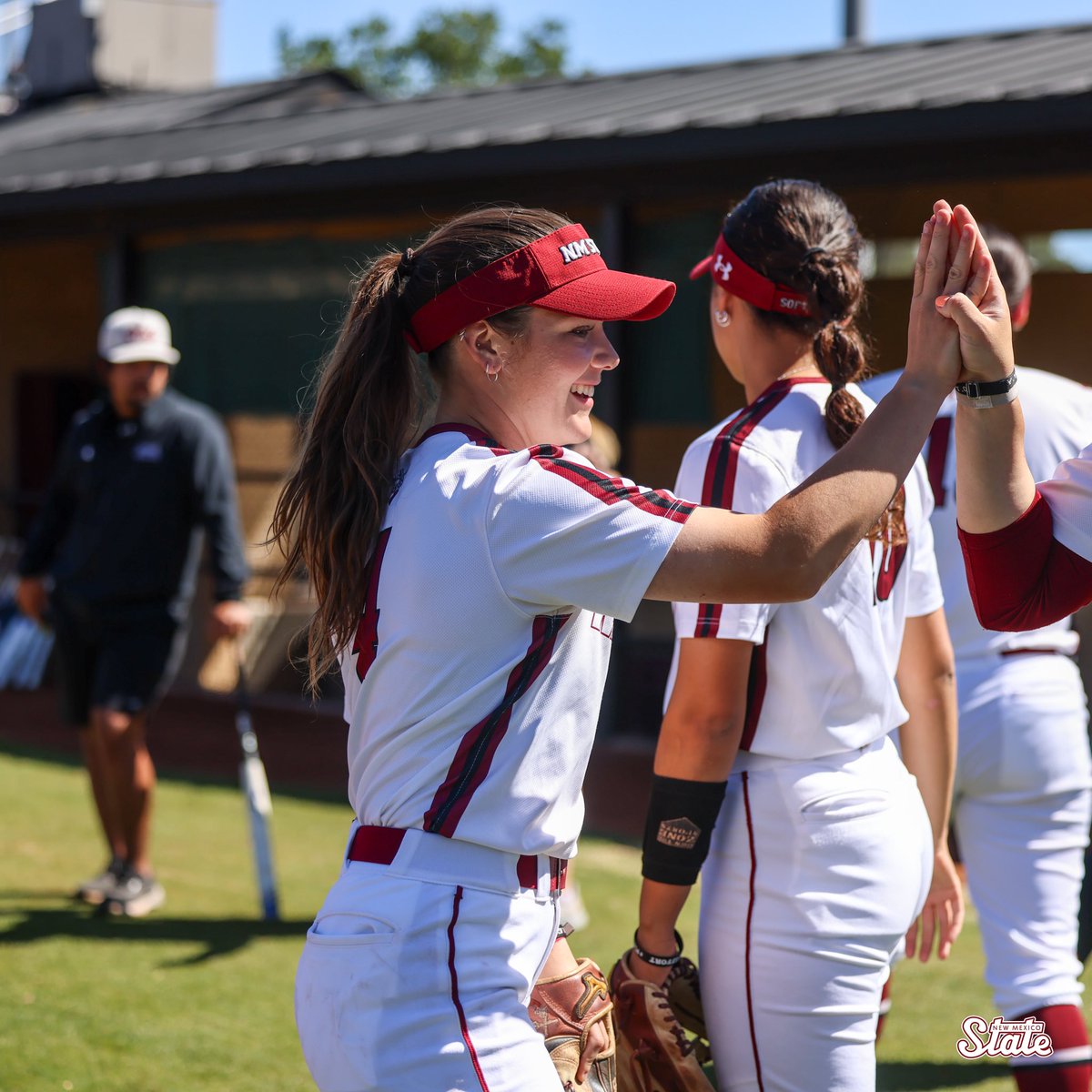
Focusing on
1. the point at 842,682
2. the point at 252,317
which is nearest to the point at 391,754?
the point at 842,682

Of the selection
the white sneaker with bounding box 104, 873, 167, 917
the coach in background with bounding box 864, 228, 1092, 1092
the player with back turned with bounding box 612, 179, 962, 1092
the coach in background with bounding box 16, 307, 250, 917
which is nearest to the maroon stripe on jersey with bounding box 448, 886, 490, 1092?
the player with back turned with bounding box 612, 179, 962, 1092

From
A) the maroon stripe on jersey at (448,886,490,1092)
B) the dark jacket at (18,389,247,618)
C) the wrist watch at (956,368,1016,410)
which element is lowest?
the dark jacket at (18,389,247,618)

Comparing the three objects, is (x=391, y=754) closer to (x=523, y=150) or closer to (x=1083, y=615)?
(x=1083, y=615)

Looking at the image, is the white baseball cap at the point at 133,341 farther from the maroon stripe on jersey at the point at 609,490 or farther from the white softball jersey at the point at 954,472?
the maroon stripe on jersey at the point at 609,490

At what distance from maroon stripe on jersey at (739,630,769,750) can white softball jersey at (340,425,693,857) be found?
0.52 metres

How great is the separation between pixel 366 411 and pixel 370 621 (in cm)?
27

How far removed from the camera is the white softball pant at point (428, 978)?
1.65 m

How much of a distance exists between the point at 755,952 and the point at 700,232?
660 centimetres

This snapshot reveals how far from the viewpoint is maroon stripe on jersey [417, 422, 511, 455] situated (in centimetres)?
182

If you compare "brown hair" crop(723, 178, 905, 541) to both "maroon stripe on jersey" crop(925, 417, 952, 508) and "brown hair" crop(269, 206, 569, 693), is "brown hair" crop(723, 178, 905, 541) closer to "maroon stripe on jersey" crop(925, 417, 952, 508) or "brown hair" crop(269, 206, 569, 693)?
"brown hair" crop(269, 206, 569, 693)

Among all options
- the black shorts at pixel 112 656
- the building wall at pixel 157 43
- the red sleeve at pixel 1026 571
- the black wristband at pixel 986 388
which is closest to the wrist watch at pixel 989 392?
the black wristband at pixel 986 388

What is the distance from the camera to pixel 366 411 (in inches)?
73.0

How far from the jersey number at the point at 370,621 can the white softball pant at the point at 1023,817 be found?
1838mm

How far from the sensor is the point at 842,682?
7.23 feet
